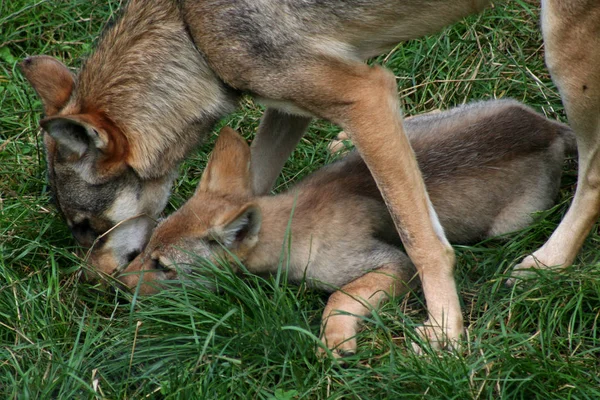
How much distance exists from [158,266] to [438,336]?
1.67m

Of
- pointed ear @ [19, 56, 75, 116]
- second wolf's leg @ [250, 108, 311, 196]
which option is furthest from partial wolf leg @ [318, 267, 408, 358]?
pointed ear @ [19, 56, 75, 116]

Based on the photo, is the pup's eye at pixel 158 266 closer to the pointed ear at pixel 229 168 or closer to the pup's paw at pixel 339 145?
the pointed ear at pixel 229 168

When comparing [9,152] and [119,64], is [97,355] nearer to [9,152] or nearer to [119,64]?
[119,64]

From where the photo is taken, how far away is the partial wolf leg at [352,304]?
4.63 meters

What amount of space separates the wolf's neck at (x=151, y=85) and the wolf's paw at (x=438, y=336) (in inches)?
71.8

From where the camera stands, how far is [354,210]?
527cm

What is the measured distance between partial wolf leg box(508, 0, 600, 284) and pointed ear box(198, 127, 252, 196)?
1714 mm

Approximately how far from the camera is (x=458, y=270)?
5.27 metres

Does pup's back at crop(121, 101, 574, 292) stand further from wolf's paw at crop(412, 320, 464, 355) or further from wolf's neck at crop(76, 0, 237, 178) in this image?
wolf's paw at crop(412, 320, 464, 355)

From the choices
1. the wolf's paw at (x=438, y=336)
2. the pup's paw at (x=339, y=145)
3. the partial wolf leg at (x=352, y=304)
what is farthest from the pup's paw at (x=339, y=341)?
the pup's paw at (x=339, y=145)

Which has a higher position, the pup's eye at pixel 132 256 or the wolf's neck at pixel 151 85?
the wolf's neck at pixel 151 85

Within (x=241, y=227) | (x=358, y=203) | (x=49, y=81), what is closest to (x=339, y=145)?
(x=358, y=203)

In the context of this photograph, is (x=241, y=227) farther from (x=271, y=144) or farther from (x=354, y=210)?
(x=271, y=144)

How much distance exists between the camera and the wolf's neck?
5195mm
